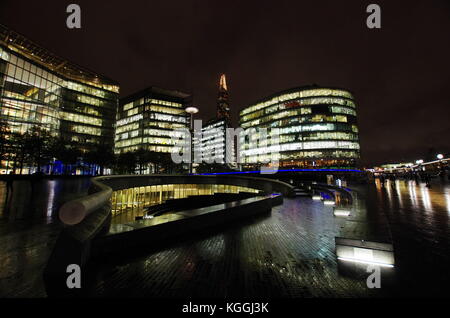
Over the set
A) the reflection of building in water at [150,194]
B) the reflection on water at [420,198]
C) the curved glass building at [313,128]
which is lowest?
the reflection of building in water at [150,194]

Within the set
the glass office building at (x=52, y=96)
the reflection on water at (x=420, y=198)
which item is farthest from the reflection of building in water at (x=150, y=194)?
the glass office building at (x=52, y=96)

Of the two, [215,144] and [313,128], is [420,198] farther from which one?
[215,144]

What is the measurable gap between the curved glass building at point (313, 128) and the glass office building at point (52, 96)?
73500mm

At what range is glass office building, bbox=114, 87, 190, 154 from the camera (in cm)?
8894

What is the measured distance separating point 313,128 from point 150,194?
73421 millimetres

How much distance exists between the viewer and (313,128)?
275ft

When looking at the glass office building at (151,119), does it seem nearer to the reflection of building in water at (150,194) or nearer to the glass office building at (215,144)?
the reflection of building in water at (150,194)

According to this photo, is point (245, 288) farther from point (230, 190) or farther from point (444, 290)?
point (230, 190)

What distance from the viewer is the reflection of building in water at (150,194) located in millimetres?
29373

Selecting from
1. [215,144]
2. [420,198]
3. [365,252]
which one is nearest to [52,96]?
[365,252]

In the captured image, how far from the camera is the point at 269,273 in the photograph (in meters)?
4.57

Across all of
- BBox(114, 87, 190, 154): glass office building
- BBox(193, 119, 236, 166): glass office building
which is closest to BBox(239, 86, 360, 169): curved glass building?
BBox(114, 87, 190, 154): glass office building

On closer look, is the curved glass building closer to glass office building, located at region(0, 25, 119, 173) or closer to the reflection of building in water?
the reflection of building in water
